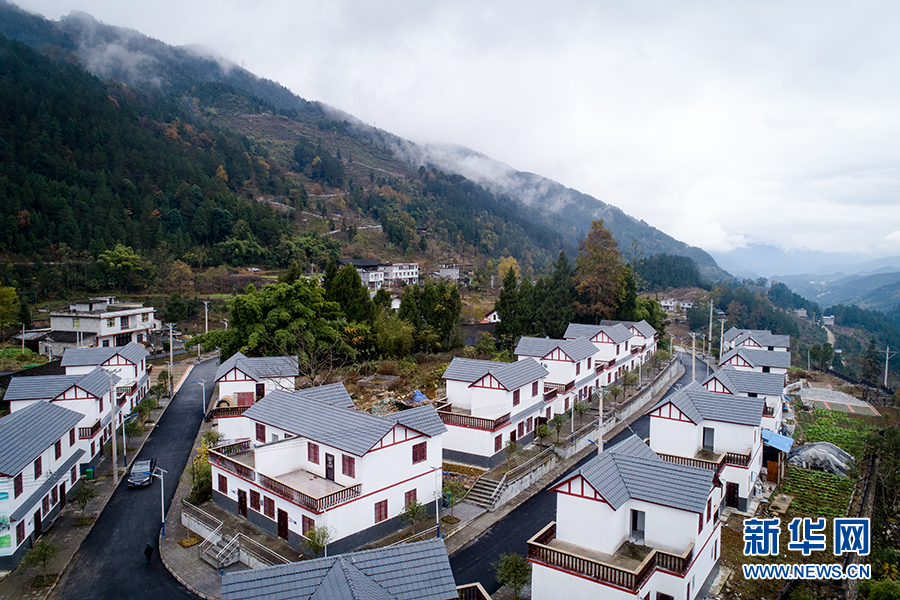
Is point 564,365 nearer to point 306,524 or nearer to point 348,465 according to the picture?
point 348,465

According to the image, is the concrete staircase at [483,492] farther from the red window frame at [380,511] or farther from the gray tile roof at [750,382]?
the gray tile roof at [750,382]

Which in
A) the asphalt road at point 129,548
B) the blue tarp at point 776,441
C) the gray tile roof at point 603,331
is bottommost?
the asphalt road at point 129,548

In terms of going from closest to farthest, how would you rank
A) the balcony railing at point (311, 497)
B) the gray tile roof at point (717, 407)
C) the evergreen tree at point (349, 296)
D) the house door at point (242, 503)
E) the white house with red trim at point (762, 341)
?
the balcony railing at point (311, 497)
the house door at point (242, 503)
the gray tile roof at point (717, 407)
the evergreen tree at point (349, 296)
the white house with red trim at point (762, 341)

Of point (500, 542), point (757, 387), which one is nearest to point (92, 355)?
point (500, 542)

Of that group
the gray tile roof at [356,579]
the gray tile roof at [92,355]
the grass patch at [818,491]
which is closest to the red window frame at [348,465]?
the gray tile roof at [356,579]

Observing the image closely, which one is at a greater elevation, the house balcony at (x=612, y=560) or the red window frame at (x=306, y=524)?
the house balcony at (x=612, y=560)

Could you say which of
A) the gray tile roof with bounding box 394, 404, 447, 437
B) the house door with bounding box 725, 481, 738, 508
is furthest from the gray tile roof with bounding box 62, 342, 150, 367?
the house door with bounding box 725, 481, 738, 508

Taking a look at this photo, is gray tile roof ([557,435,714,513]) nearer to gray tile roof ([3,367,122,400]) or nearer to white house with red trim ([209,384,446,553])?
white house with red trim ([209,384,446,553])
